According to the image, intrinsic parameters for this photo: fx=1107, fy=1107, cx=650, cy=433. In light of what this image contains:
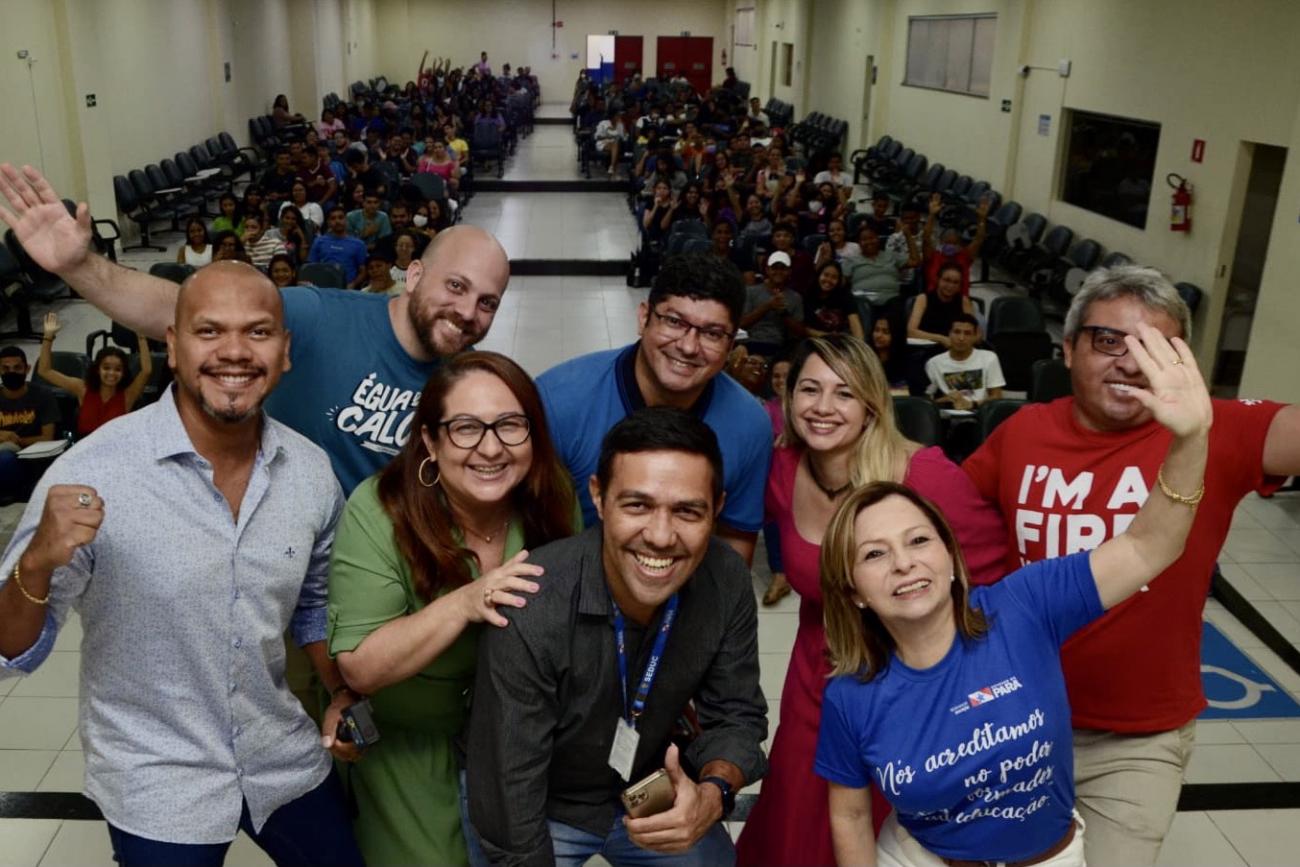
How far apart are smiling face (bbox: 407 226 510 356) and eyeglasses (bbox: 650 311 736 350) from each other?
0.50m

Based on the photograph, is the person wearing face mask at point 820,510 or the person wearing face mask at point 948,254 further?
the person wearing face mask at point 948,254

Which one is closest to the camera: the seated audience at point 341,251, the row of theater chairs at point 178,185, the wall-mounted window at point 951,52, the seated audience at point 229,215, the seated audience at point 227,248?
the seated audience at point 227,248

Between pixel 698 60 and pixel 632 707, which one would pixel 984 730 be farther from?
pixel 698 60

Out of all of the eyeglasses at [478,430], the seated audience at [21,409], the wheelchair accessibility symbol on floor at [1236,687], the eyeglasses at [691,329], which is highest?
the eyeglasses at [691,329]

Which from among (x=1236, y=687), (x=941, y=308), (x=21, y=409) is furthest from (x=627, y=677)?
(x=941, y=308)

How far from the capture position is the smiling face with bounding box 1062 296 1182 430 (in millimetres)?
2389

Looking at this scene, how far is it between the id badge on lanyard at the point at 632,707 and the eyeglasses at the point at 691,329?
715mm

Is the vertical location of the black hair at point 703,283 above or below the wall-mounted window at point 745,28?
below

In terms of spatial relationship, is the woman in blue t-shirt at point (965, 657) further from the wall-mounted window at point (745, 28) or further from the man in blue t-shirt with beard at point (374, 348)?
the wall-mounted window at point (745, 28)

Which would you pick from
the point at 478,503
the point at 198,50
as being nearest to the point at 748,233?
the point at 478,503

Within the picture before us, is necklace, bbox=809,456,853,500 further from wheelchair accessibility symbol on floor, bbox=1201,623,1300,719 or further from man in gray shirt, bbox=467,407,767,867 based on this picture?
wheelchair accessibility symbol on floor, bbox=1201,623,1300,719

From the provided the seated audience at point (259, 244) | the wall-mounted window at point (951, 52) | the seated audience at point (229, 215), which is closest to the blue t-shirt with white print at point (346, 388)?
the seated audience at point (259, 244)

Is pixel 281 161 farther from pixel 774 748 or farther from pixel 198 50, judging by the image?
pixel 774 748

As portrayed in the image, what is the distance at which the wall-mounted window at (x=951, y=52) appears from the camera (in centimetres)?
1540
